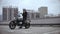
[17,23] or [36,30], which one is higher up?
[17,23]

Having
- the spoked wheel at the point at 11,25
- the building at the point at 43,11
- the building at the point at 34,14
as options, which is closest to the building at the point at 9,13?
the spoked wheel at the point at 11,25

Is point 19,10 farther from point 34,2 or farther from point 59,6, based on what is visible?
point 59,6

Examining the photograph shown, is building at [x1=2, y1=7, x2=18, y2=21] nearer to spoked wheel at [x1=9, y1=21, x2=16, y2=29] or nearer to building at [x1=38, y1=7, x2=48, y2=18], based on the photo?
spoked wheel at [x1=9, y1=21, x2=16, y2=29]

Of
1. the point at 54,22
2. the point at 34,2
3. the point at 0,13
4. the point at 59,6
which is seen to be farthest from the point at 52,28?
the point at 0,13

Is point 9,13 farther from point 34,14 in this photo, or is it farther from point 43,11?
point 43,11

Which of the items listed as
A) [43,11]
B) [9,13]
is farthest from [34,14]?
[9,13]

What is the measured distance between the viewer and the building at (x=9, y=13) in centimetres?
228

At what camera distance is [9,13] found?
2297mm

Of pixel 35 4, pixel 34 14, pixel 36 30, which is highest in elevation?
pixel 35 4

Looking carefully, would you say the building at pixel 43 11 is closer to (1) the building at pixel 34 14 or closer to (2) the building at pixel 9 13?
(1) the building at pixel 34 14

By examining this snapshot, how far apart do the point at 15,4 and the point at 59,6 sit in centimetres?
84

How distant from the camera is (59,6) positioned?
2.25 m

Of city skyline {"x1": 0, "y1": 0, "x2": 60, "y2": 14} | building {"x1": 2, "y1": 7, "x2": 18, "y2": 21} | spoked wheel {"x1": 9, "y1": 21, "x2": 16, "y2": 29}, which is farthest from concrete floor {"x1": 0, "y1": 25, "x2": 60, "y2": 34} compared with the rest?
city skyline {"x1": 0, "y1": 0, "x2": 60, "y2": 14}

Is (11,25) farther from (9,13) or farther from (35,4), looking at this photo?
(35,4)
